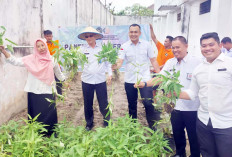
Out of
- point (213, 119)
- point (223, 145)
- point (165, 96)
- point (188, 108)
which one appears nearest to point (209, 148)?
point (223, 145)

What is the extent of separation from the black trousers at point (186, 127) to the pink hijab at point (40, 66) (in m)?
1.92

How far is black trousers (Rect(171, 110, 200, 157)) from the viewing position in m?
2.60

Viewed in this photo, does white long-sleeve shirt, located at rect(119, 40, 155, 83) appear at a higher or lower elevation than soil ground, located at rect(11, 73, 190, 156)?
higher

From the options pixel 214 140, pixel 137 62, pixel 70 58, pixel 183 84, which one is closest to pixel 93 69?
pixel 70 58

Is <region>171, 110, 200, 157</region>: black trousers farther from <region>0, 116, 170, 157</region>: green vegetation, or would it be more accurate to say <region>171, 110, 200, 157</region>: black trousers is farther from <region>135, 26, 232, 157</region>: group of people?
<region>0, 116, 170, 157</region>: green vegetation

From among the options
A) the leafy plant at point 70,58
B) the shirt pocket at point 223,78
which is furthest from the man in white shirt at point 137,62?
the shirt pocket at point 223,78

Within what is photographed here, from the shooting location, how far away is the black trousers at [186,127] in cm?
260

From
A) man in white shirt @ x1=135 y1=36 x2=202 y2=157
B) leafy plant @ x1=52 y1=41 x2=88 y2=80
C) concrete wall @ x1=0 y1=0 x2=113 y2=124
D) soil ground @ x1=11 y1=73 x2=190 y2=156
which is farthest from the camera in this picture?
soil ground @ x1=11 y1=73 x2=190 y2=156

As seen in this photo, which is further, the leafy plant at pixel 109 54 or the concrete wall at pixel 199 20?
the concrete wall at pixel 199 20

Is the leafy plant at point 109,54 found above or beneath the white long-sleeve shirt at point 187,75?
above

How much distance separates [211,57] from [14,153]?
2.30 meters

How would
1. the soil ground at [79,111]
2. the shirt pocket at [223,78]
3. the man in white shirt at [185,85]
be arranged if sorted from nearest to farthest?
the shirt pocket at [223,78] → the man in white shirt at [185,85] → the soil ground at [79,111]

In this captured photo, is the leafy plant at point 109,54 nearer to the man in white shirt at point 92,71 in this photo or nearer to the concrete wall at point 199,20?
the man in white shirt at point 92,71

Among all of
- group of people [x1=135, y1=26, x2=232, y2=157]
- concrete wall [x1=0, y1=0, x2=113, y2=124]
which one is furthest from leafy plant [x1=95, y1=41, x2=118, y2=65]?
concrete wall [x1=0, y1=0, x2=113, y2=124]
